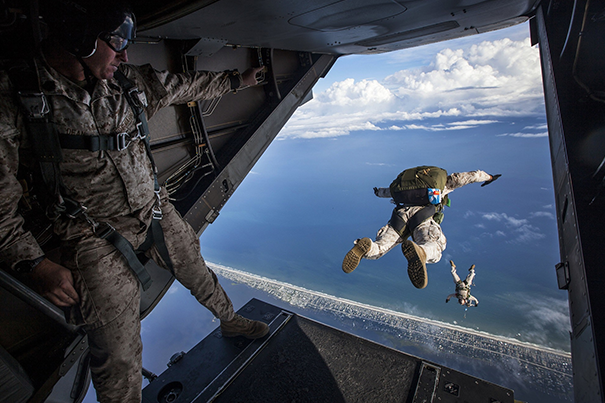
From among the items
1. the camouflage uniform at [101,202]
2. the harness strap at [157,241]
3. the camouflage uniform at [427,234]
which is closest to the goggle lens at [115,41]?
the camouflage uniform at [101,202]

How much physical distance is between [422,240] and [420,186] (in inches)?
24.7

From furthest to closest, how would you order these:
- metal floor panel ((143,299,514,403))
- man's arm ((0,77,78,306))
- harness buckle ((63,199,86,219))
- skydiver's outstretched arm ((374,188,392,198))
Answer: skydiver's outstretched arm ((374,188,392,198)) < metal floor panel ((143,299,514,403)) < harness buckle ((63,199,86,219)) < man's arm ((0,77,78,306))

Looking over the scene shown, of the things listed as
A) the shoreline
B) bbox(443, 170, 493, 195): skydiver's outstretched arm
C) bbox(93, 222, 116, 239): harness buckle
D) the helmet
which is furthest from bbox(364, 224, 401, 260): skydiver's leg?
the shoreline

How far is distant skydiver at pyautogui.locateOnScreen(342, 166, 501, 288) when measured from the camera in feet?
10.1

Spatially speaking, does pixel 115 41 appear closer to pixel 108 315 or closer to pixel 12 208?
pixel 12 208

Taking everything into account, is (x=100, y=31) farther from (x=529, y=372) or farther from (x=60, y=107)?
(x=529, y=372)

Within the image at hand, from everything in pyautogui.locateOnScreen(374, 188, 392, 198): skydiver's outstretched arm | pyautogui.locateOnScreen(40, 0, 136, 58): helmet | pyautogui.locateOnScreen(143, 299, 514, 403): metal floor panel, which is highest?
pyautogui.locateOnScreen(40, 0, 136, 58): helmet

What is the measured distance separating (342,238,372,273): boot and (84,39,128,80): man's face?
8.09 feet

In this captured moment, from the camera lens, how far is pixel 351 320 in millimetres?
31609

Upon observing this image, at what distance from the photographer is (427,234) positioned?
331 centimetres

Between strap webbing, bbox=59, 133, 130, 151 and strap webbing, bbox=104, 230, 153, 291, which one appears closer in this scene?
strap webbing, bbox=59, 133, 130, 151

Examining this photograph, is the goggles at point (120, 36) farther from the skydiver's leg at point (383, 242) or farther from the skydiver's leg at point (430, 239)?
the skydiver's leg at point (430, 239)

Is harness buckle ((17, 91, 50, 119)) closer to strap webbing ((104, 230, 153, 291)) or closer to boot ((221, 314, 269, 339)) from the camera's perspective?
strap webbing ((104, 230, 153, 291))

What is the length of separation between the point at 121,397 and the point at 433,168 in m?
3.54
